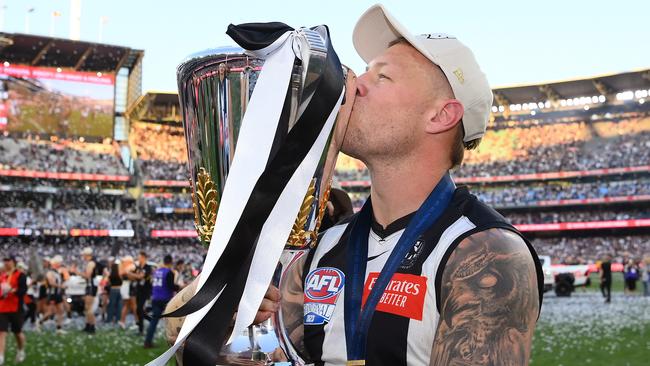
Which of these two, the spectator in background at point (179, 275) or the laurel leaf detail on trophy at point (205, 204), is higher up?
the laurel leaf detail on trophy at point (205, 204)

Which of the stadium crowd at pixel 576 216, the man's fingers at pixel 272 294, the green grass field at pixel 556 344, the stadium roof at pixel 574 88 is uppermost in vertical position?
the stadium roof at pixel 574 88

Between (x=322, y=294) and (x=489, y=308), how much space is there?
0.58 meters

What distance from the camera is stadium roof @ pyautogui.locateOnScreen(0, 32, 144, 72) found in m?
53.1

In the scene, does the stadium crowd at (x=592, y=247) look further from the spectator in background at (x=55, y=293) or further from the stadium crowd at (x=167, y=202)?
the spectator in background at (x=55, y=293)

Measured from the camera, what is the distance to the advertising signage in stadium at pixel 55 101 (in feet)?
172

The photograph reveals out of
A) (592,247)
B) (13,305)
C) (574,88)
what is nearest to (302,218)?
(13,305)

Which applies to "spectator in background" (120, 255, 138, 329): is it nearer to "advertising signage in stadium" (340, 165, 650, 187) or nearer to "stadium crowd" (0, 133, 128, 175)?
"stadium crowd" (0, 133, 128, 175)

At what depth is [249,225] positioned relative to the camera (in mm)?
1812

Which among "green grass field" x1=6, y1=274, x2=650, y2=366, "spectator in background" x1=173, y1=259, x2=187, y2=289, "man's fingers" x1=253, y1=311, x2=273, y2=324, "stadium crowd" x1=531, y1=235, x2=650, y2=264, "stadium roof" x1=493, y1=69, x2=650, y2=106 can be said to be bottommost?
"stadium crowd" x1=531, y1=235, x2=650, y2=264

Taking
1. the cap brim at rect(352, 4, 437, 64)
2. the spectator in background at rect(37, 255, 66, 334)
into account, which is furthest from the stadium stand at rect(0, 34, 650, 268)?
the cap brim at rect(352, 4, 437, 64)

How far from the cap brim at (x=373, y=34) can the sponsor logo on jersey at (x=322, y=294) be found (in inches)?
28.7

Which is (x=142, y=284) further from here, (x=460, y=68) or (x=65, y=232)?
(x=65, y=232)

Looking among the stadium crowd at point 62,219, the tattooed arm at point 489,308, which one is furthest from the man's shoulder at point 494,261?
the stadium crowd at point 62,219

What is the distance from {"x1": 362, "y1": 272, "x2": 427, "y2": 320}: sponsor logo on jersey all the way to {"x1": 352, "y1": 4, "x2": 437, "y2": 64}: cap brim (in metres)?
0.76
